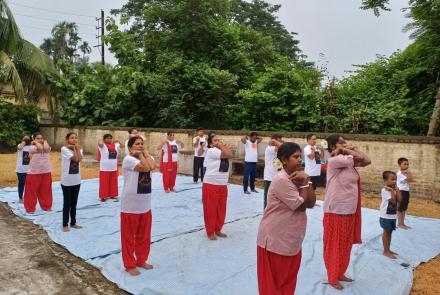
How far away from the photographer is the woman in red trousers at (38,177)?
725 centimetres

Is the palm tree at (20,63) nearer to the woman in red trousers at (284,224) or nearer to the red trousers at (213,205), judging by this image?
the red trousers at (213,205)

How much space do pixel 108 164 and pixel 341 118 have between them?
7.91 meters

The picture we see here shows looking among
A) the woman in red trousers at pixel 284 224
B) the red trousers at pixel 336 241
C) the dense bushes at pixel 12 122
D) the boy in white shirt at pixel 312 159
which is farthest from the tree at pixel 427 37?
the dense bushes at pixel 12 122

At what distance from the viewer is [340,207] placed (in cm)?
423

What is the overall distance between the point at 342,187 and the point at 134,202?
2464 mm

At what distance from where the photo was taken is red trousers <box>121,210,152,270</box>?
14.8 feet

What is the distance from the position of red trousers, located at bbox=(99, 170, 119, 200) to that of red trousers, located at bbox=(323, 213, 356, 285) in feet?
19.1

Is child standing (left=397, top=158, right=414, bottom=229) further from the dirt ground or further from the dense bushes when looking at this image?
the dense bushes

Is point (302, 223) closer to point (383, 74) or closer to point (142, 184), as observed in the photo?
point (142, 184)

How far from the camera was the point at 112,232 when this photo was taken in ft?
20.5

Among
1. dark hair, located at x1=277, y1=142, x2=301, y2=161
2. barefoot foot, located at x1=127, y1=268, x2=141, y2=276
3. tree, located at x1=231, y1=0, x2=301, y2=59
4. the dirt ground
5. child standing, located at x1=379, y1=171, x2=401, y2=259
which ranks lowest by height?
the dirt ground

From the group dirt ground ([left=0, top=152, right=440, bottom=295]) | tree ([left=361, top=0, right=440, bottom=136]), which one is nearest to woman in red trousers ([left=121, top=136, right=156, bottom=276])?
dirt ground ([left=0, top=152, right=440, bottom=295])

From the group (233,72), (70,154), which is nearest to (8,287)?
(70,154)

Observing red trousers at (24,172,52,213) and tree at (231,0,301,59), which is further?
tree at (231,0,301,59)
